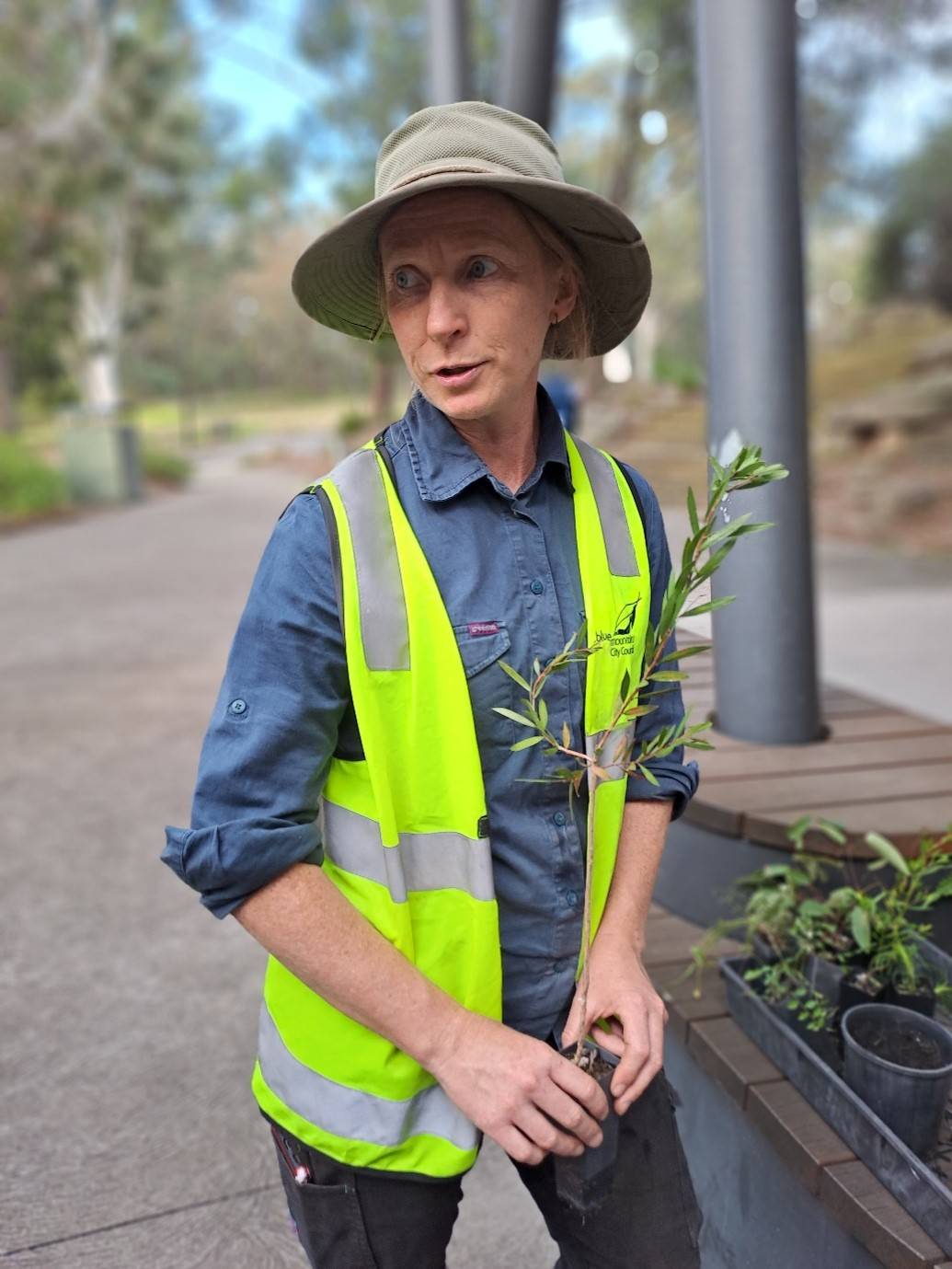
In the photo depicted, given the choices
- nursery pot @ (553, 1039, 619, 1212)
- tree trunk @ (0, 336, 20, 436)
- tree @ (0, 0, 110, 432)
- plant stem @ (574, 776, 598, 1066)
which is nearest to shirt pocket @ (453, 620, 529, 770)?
plant stem @ (574, 776, 598, 1066)

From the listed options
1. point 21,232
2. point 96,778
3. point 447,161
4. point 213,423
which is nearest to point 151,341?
point 213,423

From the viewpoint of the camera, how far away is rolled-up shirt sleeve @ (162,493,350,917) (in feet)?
3.54

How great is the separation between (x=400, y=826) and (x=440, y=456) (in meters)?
0.42

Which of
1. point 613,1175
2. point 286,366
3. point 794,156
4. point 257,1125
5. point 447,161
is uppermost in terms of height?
point 286,366

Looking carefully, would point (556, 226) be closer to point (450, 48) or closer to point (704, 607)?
point (704, 607)

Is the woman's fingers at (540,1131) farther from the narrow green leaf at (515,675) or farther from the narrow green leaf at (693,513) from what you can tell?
the narrow green leaf at (693,513)

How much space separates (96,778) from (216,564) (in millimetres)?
6977

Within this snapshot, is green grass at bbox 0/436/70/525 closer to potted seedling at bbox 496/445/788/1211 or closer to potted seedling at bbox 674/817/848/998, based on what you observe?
potted seedling at bbox 674/817/848/998

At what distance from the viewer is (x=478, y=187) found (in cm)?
118

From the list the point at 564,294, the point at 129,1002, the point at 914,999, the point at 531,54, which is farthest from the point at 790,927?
the point at 531,54

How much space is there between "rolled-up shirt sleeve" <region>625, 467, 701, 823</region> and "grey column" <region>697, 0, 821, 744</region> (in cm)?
122

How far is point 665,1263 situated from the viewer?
1.31m

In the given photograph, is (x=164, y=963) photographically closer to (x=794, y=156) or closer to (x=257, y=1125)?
(x=257, y=1125)

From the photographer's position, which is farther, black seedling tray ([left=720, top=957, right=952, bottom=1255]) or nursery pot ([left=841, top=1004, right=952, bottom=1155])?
nursery pot ([left=841, top=1004, right=952, bottom=1155])
